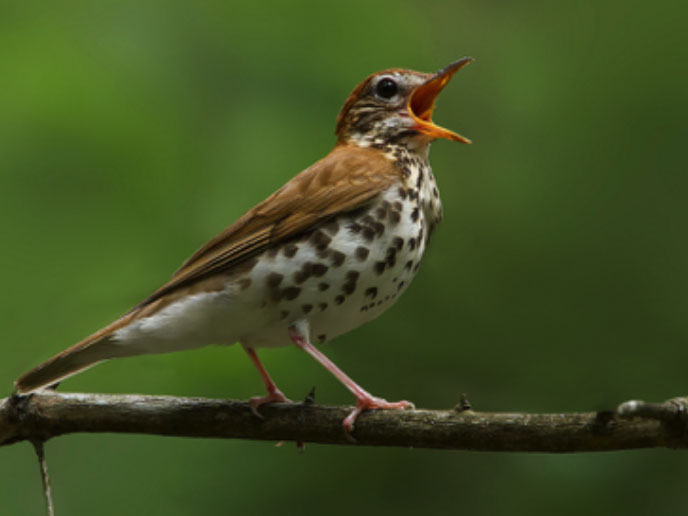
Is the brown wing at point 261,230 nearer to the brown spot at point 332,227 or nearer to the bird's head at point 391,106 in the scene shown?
the brown spot at point 332,227

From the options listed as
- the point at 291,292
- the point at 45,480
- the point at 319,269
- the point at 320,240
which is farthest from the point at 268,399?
the point at 45,480

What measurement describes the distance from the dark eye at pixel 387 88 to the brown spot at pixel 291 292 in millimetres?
1375

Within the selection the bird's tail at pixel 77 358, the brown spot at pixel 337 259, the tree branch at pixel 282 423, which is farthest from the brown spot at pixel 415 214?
the bird's tail at pixel 77 358

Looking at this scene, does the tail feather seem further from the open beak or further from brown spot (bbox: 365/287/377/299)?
the open beak

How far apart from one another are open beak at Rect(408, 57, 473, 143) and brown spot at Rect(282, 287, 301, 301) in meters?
1.07

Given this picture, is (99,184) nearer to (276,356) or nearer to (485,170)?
(276,356)

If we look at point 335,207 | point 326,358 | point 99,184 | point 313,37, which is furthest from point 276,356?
point 313,37

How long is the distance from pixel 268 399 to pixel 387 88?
6.09 ft

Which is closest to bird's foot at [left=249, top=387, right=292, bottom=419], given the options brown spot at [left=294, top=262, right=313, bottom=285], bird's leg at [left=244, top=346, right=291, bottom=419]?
bird's leg at [left=244, top=346, right=291, bottom=419]

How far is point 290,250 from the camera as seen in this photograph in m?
4.66

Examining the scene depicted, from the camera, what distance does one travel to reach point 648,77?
5152 millimetres

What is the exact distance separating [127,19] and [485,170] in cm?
255

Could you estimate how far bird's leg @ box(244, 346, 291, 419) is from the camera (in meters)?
4.52

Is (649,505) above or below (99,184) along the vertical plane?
below
